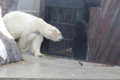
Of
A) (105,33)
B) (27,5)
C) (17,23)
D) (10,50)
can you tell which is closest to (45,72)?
(10,50)

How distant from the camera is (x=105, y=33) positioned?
723 centimetres

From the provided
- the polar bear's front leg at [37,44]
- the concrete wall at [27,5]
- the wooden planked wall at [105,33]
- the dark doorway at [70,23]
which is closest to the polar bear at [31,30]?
the polar bear's front leg at [37,44]

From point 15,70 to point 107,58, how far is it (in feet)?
9.10

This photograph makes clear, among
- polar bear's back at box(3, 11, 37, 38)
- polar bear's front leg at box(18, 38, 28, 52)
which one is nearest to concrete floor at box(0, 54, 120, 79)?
polar bear's front leg at box(18, 38, 28, 52)

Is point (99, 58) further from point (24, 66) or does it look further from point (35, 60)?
point (24, 66)

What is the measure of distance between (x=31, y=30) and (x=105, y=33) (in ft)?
6.52

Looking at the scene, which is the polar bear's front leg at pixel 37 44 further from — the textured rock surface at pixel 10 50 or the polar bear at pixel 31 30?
the textured rock surface at pixel 10 50

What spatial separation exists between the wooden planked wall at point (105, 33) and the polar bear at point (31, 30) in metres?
0.92

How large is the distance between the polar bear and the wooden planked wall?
0.92m

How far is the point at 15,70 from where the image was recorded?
18.0 feet

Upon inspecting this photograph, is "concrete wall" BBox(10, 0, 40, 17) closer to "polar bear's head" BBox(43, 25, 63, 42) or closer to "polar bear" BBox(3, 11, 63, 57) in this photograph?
"polar bear" BBox(3, 11, 63, 57)

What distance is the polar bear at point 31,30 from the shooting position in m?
7.63

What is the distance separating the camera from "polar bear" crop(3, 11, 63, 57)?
7629 mm

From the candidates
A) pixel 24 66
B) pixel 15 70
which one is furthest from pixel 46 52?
pixel 15 70
